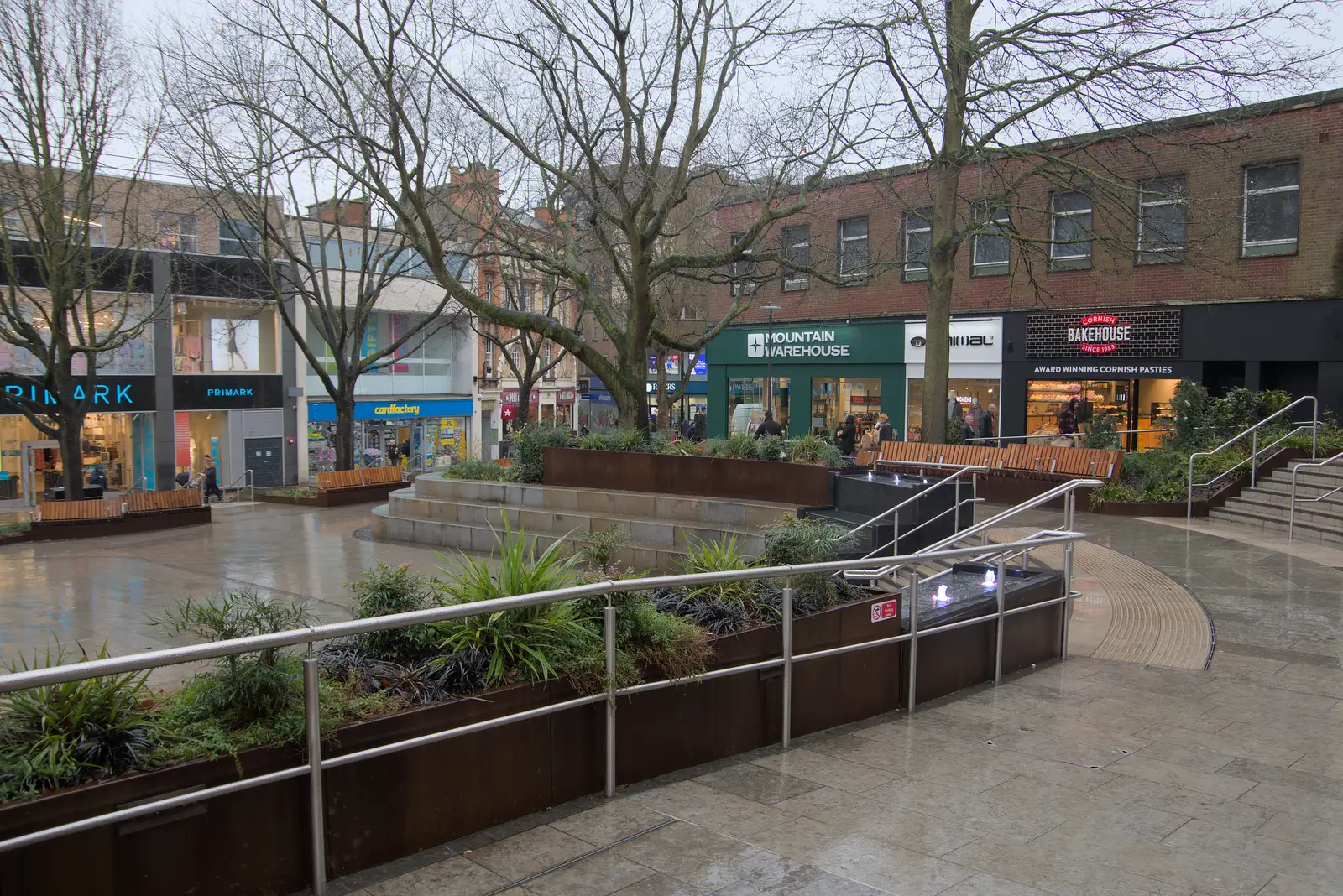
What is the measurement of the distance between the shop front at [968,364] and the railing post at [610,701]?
24.7 m

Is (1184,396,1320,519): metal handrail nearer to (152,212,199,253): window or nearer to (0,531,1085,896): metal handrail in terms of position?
(0,531,1085,896): metal handrail

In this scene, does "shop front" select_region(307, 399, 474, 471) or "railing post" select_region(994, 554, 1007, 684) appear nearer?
"railing post" select_region(994, 554, 1007, 684)

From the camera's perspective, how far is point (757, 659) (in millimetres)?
6414

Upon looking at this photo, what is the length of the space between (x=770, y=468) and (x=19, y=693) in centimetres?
1264

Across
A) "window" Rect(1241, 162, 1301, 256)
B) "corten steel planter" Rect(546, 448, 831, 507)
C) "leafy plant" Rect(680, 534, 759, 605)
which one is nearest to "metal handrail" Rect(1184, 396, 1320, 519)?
"window" Rect(1241, 162, 1301, 256)

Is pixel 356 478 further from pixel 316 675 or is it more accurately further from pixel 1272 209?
pixel 1272 209

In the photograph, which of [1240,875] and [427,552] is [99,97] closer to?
[427,552]

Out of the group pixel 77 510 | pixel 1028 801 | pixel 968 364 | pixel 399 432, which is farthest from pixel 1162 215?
pixel 399 432

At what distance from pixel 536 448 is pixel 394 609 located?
13.2m

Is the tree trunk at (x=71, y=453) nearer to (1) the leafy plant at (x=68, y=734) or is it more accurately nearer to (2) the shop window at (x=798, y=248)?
(2) the shop window at (x=798, y=248)

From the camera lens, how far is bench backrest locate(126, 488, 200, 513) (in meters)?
22.2

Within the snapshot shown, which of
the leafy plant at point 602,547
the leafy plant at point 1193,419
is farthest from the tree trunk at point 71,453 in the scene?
the leafy plant at point 1193,419

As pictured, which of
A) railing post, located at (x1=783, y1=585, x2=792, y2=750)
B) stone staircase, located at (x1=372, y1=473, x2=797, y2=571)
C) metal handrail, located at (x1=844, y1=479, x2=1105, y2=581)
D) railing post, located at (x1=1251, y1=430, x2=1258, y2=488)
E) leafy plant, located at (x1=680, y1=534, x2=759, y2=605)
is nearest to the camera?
railing post, located at (x1=783, y1=585, x2=792, y2=750)

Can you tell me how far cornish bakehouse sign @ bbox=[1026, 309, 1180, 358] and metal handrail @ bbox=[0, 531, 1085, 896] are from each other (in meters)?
22.2
